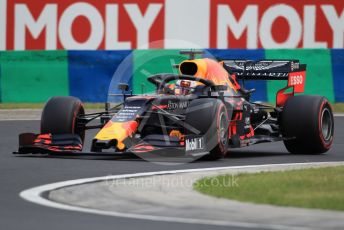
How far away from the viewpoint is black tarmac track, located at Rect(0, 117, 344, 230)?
30.3 ft

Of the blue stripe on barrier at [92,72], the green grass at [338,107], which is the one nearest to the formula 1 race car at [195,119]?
the green grass at [338,107]

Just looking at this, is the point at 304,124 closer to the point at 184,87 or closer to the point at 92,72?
the point at 184,87

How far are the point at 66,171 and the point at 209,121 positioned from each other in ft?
8.16

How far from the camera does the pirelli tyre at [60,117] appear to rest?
1631 cm

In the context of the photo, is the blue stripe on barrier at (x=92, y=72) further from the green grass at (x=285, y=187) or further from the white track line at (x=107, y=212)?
the green grass at (x=285, y=187)

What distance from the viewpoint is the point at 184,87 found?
16.7 m

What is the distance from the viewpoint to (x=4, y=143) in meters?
18.4

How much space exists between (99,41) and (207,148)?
1302 centimetres

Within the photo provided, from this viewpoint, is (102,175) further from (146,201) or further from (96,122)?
(96,122)

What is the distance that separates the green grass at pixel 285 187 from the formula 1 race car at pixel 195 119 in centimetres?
214

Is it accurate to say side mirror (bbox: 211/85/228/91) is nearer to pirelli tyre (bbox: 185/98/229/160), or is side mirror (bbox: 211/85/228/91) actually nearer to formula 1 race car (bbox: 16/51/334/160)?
formula 1 race car (bbox: 16/51/334/160)

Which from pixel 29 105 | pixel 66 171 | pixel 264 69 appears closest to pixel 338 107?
pixel 29 105

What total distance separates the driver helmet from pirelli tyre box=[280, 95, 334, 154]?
1.48 metres

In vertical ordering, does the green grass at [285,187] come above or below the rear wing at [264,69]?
below
